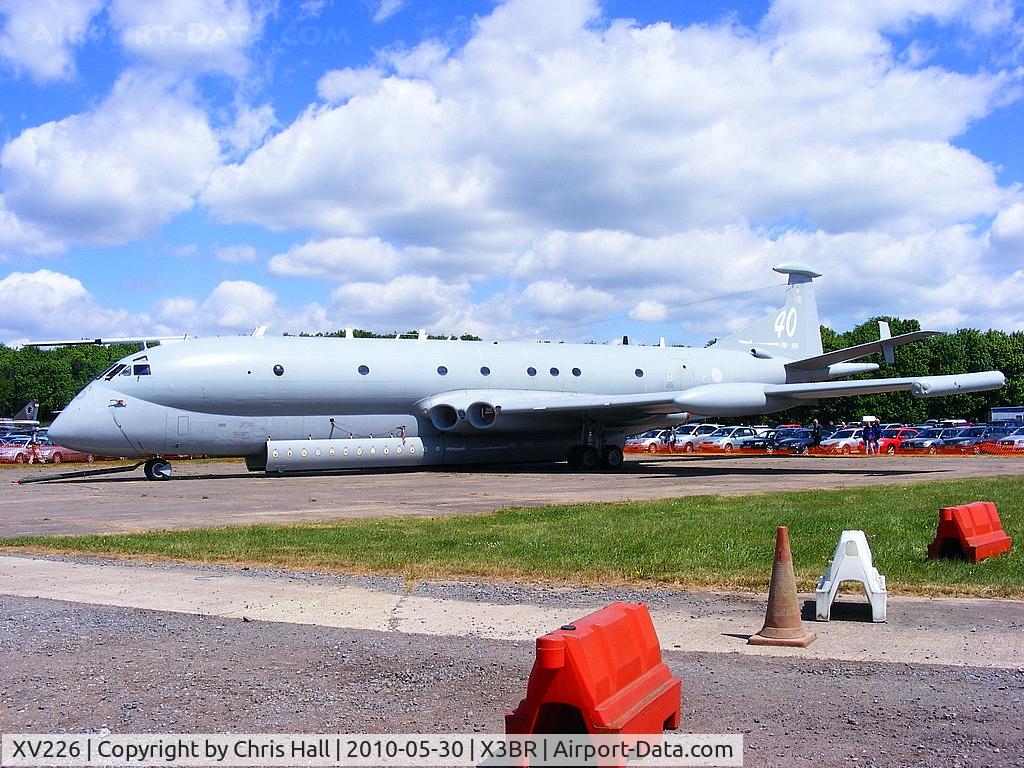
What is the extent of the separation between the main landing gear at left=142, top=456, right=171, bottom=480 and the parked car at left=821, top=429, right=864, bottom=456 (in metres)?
29.3

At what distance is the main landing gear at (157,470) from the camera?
25.0 meters

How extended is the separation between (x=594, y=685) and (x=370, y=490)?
17.2m

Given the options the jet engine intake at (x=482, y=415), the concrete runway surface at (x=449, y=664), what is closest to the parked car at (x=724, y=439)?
the jet engine intake at (x=482, y=415)

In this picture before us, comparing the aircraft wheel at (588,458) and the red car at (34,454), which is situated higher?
the red car at (34,454)

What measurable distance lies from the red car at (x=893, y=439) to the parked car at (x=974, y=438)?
2178mm

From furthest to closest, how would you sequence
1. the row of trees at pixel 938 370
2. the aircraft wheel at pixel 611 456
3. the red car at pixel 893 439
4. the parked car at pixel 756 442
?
1. the row of trees at pixel 938 370
2. the parked car at pixel 756 442
3. the red car at pixel 893 439
4. the aircraft wheel at pixel 611 456

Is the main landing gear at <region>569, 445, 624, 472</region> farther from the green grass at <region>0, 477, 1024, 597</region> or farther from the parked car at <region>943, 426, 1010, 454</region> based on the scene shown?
the parked car at <region>943, 426, 1010, 454</region>

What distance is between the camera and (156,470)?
25.1 meters

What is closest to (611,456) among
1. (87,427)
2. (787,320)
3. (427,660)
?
(787,320)

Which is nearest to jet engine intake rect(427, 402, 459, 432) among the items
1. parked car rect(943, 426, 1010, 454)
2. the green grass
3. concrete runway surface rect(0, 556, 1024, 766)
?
the green grass

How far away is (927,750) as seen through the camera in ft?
15.3

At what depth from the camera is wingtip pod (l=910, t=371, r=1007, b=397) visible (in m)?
25.4

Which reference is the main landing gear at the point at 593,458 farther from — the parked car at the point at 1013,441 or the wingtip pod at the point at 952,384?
the parked car at the point at 1013,441

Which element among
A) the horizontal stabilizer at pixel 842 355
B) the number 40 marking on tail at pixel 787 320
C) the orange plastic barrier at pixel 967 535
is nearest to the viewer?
the orange plastic barrier at pixel 967 535
